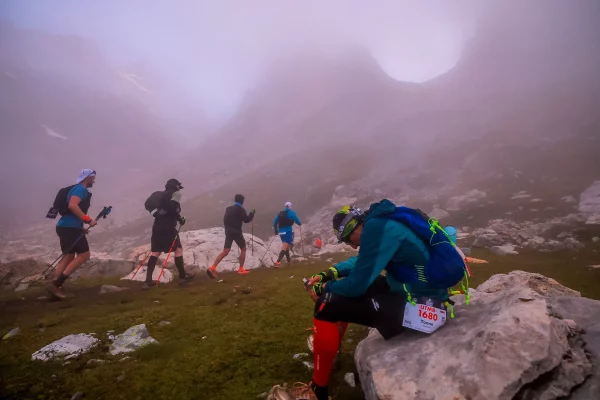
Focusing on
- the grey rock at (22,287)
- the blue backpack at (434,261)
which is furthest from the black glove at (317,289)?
the grey rock at (22,287)

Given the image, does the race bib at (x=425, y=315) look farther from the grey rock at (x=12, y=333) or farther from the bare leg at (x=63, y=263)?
the bare leg at (x=63, y=263)

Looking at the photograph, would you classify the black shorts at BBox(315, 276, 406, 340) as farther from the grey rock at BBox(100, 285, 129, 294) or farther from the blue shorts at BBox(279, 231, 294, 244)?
the blue shorts at BBox(279, 231, 294, 244)

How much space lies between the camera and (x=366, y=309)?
3.86 m

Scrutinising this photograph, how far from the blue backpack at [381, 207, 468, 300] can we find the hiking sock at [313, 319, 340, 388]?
1.13 m

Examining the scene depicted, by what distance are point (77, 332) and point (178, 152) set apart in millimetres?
176801

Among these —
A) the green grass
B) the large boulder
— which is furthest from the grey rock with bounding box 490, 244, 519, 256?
the large boulder

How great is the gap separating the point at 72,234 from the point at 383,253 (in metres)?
9.28

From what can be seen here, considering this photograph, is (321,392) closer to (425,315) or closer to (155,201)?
(425,315)

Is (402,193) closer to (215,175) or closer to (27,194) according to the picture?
(215,175)

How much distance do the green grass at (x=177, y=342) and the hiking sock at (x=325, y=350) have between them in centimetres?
52

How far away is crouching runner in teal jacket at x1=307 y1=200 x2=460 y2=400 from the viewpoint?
3652mm

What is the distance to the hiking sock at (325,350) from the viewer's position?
3.73m

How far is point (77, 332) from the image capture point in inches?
239

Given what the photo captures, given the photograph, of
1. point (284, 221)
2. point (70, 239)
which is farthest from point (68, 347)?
point (284, 221)
